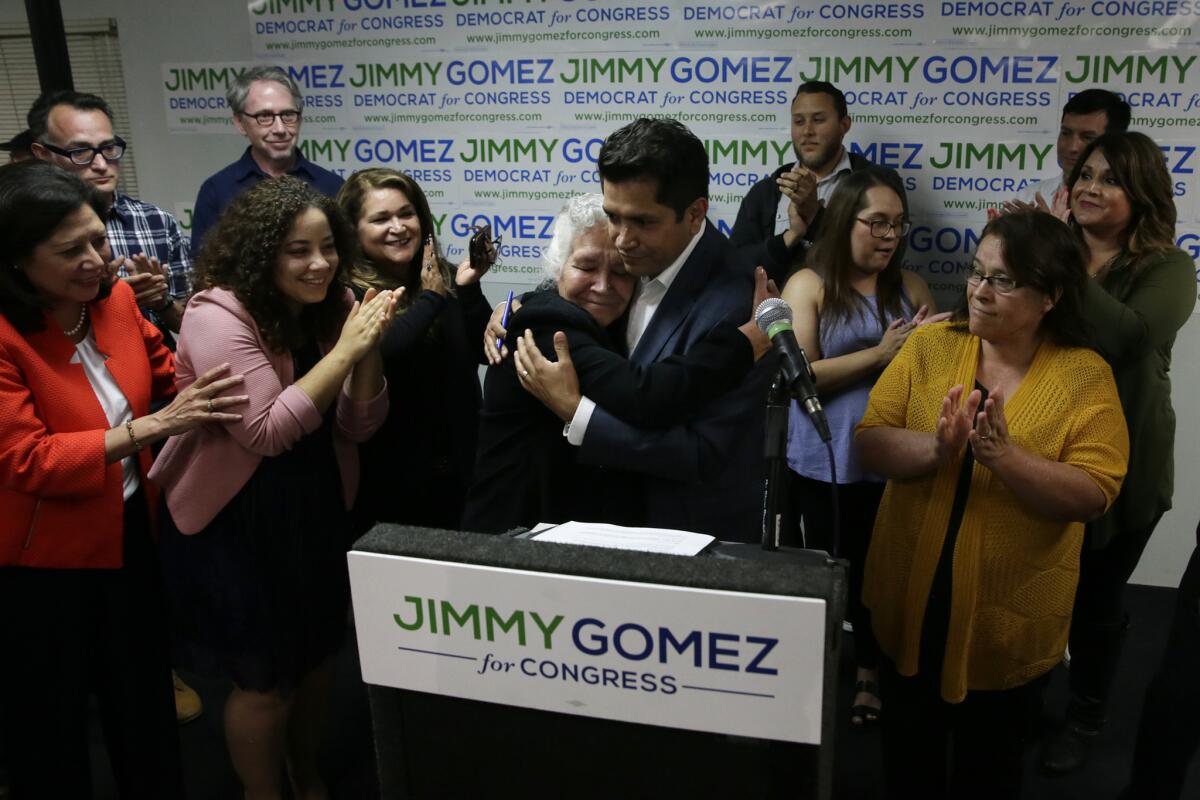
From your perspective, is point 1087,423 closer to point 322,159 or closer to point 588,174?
point 588,174

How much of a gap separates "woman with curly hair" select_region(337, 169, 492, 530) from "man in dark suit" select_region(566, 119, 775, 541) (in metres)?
0.88

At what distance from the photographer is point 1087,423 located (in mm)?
1956

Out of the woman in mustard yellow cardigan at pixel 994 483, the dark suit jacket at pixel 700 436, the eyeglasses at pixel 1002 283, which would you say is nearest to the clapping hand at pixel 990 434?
the woman in mustard yellow cardigan at pixel 994 483

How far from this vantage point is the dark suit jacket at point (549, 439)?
182 cm

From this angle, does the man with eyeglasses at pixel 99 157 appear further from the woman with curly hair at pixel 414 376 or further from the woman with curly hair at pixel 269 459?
the woman with curly hair at pixel 269 459

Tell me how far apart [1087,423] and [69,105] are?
297 centimetres

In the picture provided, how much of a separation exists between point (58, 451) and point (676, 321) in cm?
122

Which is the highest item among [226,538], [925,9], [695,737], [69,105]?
[925,9]

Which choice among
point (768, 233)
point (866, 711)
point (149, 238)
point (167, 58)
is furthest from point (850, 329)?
point (167, 58)

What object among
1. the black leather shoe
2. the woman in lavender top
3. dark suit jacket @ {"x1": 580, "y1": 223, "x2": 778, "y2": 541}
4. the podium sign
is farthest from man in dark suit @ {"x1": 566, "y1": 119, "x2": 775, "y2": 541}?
the black leather shoe

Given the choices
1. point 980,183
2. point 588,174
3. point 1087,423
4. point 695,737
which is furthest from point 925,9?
point 695,737

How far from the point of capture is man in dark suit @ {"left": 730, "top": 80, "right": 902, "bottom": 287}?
10.8ft

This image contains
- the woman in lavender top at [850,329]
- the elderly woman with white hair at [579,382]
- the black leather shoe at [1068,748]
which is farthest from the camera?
the woman in lavender top at [850,329]

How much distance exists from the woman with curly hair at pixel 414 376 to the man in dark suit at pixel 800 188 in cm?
108
